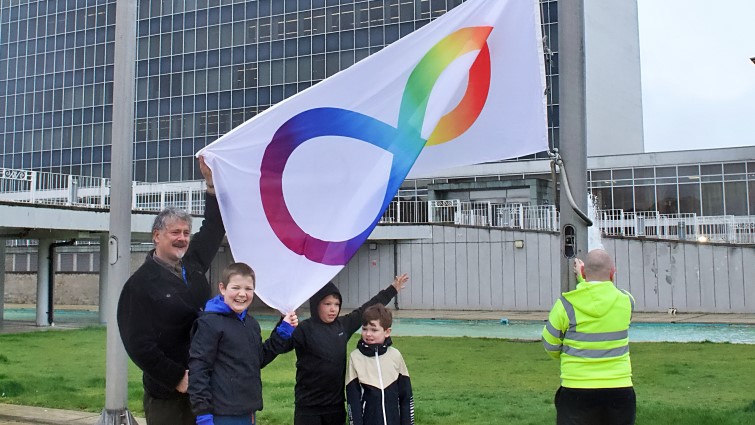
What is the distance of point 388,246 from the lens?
3534 centimetres

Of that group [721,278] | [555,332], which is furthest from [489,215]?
[555,332]

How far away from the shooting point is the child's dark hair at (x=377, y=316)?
5430mm

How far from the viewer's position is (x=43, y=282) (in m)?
25.3

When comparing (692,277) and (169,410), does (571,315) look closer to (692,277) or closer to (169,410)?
(169,410)

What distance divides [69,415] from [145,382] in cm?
483

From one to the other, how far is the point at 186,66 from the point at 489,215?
35.1m

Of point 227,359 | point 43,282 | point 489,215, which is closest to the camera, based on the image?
point 227,359

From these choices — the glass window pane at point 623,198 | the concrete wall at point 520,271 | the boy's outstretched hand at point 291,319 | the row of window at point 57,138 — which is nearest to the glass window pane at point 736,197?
the glass window pane at point 623,198

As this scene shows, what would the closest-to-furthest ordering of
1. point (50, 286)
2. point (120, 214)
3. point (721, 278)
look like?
A: point (120, 214) < point (50, 286) < point (721, 278)

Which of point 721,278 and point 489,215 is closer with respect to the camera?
point 721,278

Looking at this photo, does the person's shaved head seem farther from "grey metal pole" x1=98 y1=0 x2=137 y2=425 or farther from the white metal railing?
the white metal railing

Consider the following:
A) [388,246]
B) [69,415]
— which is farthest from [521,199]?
[69,415]

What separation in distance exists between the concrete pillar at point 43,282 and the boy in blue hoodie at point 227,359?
22.5 meters

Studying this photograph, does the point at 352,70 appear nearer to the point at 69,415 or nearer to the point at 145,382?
the point at 145,382
